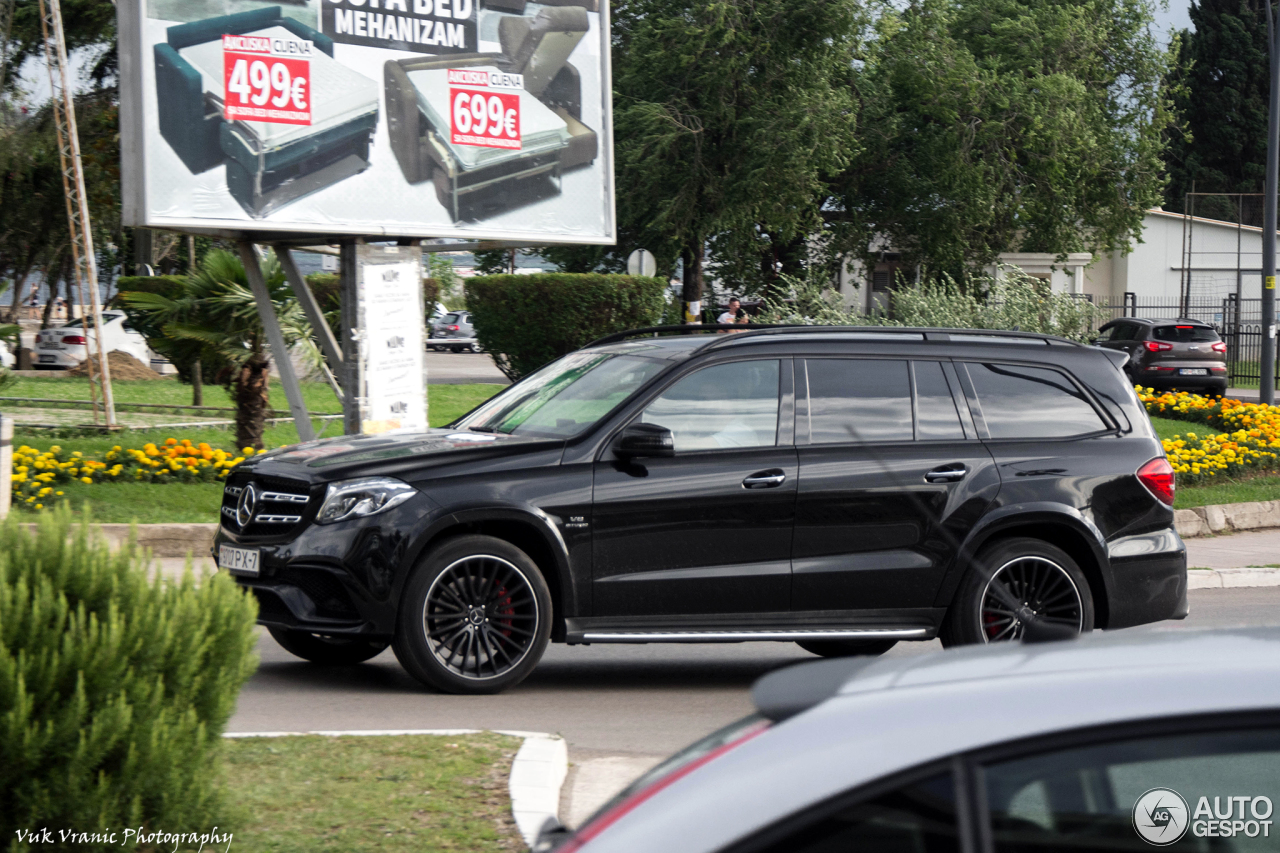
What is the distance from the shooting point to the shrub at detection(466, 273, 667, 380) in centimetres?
2342

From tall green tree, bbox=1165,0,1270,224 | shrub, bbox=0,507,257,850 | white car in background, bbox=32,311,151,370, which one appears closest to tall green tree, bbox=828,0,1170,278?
white car in background, bbox=32,311,151,370

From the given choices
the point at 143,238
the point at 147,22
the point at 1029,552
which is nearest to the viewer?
the point at 1029,552

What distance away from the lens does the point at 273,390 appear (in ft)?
84.5

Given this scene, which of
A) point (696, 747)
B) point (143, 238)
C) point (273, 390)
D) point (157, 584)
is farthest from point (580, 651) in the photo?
point (143, 238)

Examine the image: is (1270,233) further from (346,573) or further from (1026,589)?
(346,573)

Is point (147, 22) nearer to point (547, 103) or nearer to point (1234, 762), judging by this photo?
point (547, 103)

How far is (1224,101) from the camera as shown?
230 feet

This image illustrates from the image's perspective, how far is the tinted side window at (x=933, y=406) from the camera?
7656 mm

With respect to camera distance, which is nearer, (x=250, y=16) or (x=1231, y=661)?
(x=1231, y=661)

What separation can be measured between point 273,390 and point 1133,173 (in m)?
24.3

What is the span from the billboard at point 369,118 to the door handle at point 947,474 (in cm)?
755

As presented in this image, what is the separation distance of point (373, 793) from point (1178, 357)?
28.4m

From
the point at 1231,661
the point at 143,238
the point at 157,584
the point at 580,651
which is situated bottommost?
the point at 580,651

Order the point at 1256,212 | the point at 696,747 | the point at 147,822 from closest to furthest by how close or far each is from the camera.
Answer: the point at 696,747, the point at 147,822, the point at 1256,212
